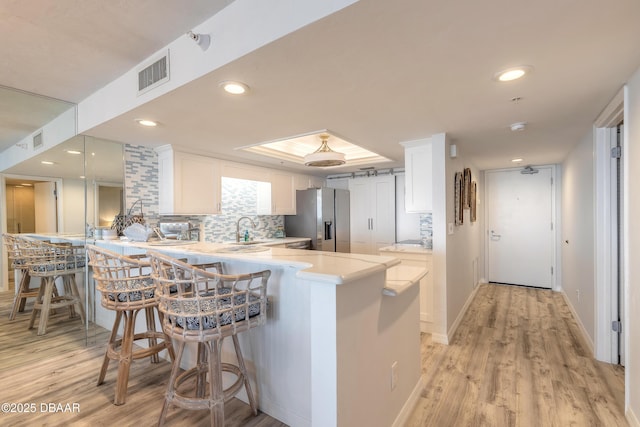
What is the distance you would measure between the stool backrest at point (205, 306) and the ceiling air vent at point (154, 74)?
1.14 meters

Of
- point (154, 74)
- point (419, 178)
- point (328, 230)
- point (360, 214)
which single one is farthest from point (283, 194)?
point (154, 74)

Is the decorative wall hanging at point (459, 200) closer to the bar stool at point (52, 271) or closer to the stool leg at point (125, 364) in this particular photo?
the stool leg at point (125, 364)

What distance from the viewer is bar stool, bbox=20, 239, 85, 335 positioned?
2793 mm

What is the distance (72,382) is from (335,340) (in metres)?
2.27

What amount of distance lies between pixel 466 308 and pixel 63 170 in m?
4.99

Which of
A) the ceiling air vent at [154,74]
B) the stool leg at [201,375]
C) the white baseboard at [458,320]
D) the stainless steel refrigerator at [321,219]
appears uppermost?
the ceiling air vent at [154,74]

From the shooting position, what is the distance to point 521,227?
5.07m

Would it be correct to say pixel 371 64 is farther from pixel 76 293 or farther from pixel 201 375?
pixel 76 293

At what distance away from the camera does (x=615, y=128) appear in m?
2.37

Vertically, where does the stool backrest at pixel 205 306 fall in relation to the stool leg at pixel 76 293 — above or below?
Result: above

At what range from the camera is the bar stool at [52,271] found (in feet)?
9.16

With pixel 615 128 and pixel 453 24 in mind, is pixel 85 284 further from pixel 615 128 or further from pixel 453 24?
pixel 615 128

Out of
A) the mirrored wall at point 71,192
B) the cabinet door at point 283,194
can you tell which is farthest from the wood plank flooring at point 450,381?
the cabinet door at point 283,194

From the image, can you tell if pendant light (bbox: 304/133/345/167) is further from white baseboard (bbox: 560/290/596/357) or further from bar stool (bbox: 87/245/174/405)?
white baseboard (bbox: 560/290/596/357)
